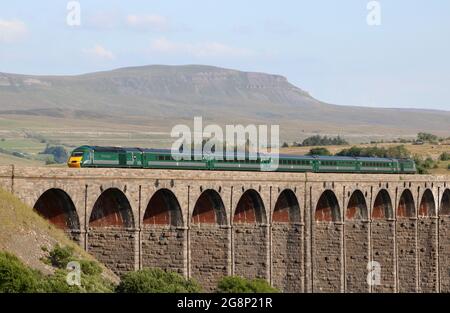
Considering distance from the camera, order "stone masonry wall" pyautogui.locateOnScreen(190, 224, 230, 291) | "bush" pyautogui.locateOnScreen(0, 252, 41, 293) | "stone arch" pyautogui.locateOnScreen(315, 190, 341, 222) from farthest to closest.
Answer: "stone arch" pyautogui.locateOnScreen(315, 190, 341, 222) → "stone masonry wall" pyautogui.locateOnScreen(190, 224, 230, 291) → "bush" pyautogui.locateOnScreen(0, 252, 41, 293)

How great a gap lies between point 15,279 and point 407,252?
47.8m

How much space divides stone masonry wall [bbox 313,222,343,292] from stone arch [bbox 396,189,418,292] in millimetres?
10815

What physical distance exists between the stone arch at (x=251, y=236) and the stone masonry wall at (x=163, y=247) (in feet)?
24.9

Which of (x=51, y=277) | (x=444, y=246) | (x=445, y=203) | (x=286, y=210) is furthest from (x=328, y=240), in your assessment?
(x=51, y=277)

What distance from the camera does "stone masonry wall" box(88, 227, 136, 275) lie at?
49.5 m

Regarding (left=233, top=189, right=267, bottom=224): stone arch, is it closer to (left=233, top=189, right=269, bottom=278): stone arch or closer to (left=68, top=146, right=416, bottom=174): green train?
(left=233, top=189, right=269, bottom=278): stone arch

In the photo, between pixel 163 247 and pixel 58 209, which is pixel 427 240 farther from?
pixel 58 209

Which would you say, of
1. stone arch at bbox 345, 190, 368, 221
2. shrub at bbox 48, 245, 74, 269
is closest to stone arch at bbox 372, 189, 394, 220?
stone arch at bbox 345, 190, 368, 221

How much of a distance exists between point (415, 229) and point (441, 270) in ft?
18.2

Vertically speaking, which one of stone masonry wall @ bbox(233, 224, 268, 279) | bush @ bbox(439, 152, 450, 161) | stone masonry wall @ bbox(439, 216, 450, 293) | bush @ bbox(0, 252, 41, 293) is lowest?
stone masonry wall @ bbox(439, 216, 450, 293)

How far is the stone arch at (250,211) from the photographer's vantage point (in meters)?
61.0

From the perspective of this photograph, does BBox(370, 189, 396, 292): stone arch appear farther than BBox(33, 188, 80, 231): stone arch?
Yes
